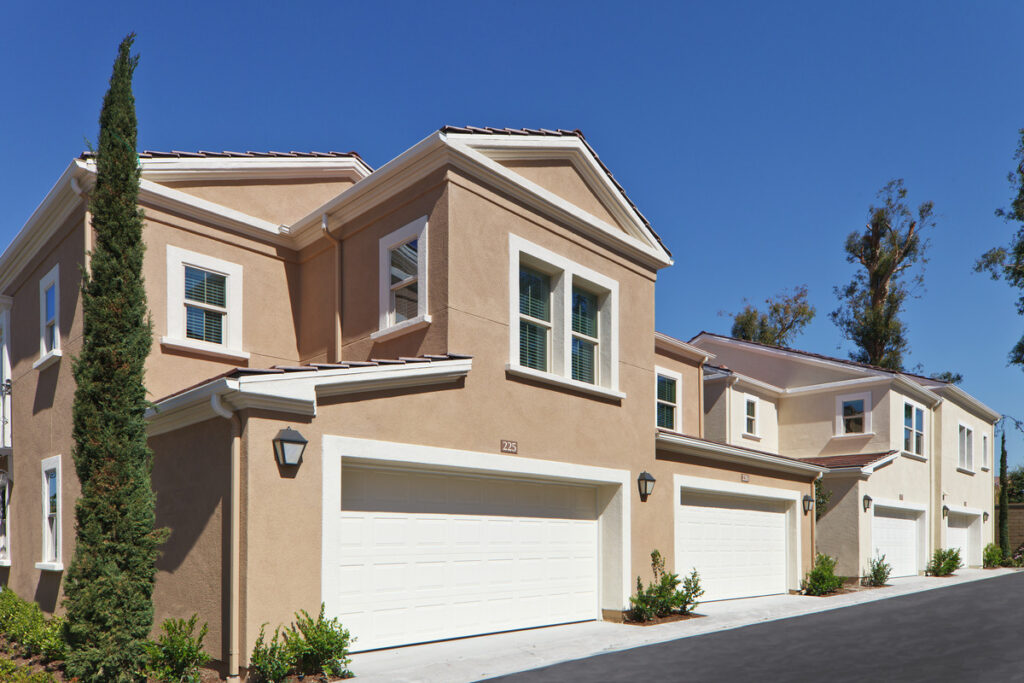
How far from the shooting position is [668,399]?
70.6ft

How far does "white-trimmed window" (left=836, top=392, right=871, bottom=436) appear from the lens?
81.1 ft

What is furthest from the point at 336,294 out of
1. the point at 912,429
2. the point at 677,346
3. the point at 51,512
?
the point at 912,429

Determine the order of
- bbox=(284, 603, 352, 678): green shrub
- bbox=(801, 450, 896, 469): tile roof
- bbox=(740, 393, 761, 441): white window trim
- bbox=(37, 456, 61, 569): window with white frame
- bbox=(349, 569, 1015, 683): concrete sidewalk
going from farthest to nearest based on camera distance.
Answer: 1. bbox=(740, 393, 761, 441): white window trim
2. bbox=(801, 450, 896, 469): tile roof
3. bbox=(37, 456, 61, 569): window with white frame
4. bbox=(349, 569, 1015, 683): concrete sidewalk
5. bbox=(284, 603, 352, 678): green shrub

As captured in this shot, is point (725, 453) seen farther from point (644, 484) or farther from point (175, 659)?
point (175, 659)

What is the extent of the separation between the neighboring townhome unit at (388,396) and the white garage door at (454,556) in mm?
35

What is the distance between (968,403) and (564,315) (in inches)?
930

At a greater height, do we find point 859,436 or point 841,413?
point 841,413

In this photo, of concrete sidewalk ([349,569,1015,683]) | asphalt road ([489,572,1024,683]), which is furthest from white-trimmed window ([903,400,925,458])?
concrete sidewalk ([349,569,1015,683])

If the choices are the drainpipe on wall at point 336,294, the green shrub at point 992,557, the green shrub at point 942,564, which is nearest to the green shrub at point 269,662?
the drainpipe on wall at point 336,294

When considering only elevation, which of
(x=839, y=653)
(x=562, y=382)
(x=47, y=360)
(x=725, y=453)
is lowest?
(x=839, y=653)

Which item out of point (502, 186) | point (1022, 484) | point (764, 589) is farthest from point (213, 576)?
point (1022, 484)

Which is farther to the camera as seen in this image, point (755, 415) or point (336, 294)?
point (755, 415)

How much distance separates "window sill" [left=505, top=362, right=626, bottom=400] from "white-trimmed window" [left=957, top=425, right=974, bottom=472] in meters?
21.8

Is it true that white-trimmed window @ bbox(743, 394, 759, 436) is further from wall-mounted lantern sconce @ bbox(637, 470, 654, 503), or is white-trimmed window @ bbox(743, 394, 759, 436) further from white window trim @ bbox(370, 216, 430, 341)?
white window trim @ bbox(370, 216, 430, 341)
